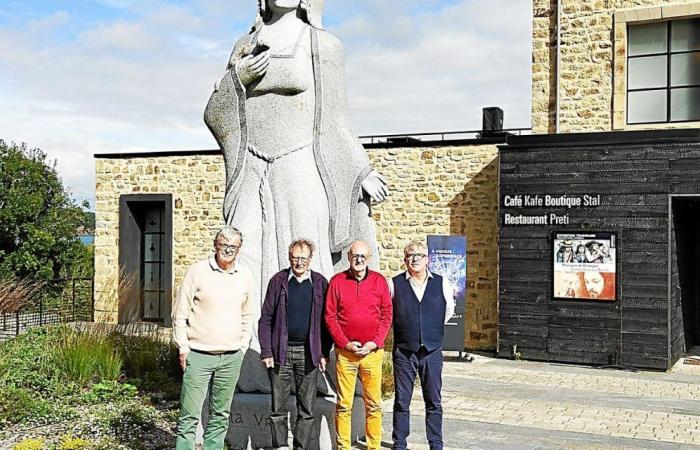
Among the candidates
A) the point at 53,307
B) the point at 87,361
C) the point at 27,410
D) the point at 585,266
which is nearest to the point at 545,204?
the point at 585,266

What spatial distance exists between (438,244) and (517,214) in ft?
4.45

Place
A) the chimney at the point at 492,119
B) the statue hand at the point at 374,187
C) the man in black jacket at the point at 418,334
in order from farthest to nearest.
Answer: the chimney at the point at 492,119 → the statue hand at the point at 374,187 → the man in black jacket at the point at 418,334

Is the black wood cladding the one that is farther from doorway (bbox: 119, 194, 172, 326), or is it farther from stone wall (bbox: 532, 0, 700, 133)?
doorway (bbox: 119, 194, 172, 326)

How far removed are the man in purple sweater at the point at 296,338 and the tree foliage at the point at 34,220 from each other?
19318mm

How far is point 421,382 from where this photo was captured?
5.72 m

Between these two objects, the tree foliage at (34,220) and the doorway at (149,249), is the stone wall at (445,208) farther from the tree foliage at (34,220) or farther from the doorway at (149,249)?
the tree foliage at (34,220)

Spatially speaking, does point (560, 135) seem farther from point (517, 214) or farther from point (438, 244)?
point (438, 244)

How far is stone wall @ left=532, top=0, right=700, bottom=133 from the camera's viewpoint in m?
13.6

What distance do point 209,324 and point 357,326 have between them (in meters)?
0.98

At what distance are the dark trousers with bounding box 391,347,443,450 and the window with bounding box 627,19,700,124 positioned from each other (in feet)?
30.6

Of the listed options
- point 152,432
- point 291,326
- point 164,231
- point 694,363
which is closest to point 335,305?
point 291,326

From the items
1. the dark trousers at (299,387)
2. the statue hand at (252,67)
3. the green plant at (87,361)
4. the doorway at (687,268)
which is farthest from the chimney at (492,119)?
the dark trousers at (299,387)

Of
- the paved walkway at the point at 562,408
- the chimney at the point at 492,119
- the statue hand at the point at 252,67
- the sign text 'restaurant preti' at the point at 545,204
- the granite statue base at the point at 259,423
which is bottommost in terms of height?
the paved walkway at the point at 562,408

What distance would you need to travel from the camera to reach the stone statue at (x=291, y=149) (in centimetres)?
604
